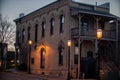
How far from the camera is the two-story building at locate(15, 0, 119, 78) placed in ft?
89.9

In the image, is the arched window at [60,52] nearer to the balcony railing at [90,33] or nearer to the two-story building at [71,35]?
the two-story building at [71,35]

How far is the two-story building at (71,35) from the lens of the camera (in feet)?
89.9

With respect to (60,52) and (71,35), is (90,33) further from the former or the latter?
(60,52)

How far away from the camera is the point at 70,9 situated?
27.9 meters

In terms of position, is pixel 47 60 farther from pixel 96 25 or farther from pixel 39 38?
pixel 96 25

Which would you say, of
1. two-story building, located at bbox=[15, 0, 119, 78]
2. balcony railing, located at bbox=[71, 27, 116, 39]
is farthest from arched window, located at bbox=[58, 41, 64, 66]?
balcony railing, located at bbox=[71, 27, 116, 39]

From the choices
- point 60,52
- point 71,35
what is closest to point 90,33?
point 71,35

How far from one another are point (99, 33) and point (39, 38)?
1858 centimetres

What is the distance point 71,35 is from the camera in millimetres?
27688

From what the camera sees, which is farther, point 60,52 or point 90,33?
point 60,52

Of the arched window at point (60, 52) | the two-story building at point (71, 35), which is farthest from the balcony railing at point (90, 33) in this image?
the arched window at point (60, 52)

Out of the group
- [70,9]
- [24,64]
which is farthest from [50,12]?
[24,64]

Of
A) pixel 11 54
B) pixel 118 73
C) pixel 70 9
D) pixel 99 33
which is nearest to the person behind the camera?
pixel 99 33

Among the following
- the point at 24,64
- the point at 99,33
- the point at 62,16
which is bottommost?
the point at 24,64
